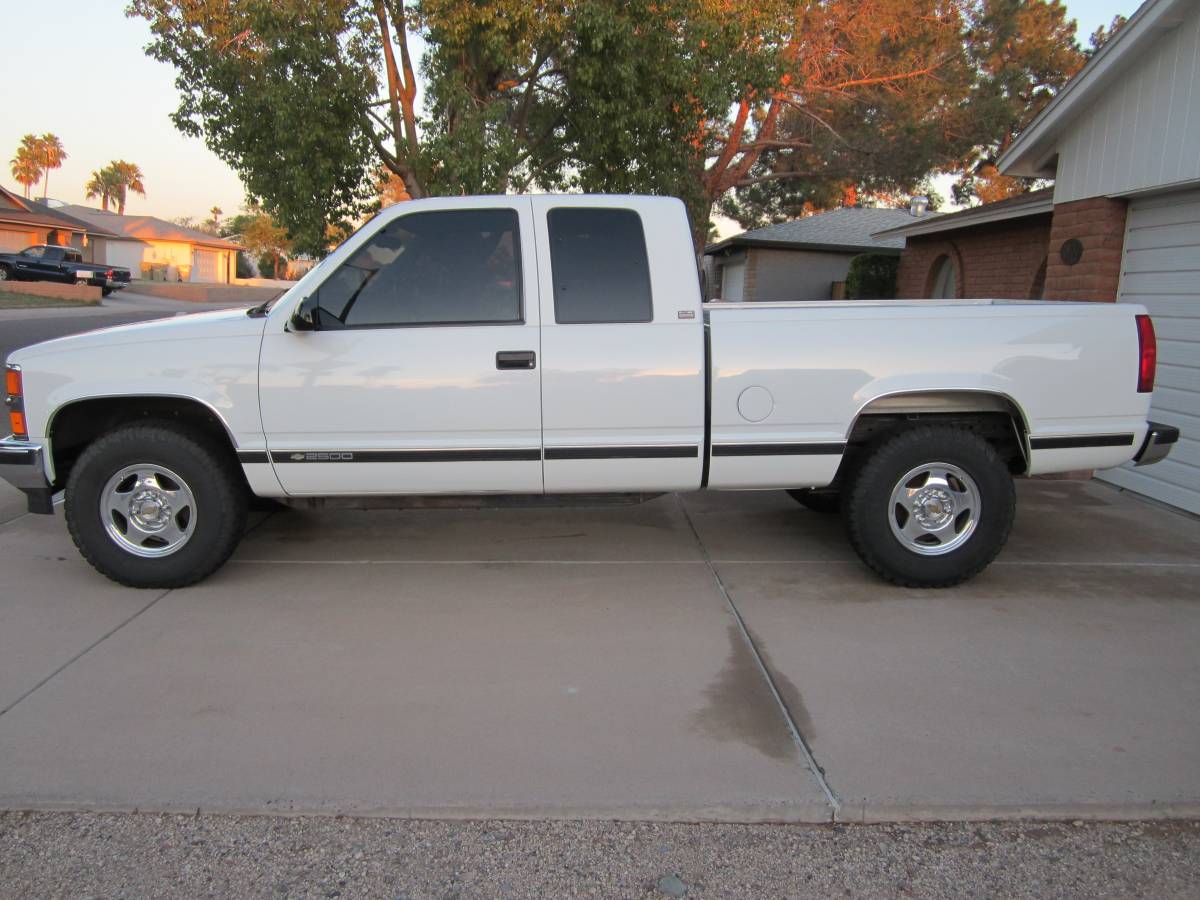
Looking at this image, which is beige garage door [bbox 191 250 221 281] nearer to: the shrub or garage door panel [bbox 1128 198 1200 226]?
the shrub

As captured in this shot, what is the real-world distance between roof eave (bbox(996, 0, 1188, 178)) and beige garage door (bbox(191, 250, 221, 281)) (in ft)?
195

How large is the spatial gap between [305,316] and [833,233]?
20.5 metres

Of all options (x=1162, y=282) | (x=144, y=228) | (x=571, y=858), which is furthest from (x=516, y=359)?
(x=144, y=228)

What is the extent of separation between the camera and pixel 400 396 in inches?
191

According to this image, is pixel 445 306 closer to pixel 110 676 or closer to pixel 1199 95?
pixel 110 676

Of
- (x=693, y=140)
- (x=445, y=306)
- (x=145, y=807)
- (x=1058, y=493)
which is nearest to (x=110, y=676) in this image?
(x=145, y=807)

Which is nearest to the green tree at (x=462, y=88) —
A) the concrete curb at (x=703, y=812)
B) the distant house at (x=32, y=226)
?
the concrete curb at (x=703, y=812)

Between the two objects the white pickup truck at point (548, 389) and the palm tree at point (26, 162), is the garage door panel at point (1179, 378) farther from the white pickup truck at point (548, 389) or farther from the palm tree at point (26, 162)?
the palm tree at point (26, 162)

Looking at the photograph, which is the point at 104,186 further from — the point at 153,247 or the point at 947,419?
the point at 947,419

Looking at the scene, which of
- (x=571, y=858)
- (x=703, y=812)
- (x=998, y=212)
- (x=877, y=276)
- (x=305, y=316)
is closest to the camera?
(x=571, y=858)

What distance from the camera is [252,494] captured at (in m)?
5.46

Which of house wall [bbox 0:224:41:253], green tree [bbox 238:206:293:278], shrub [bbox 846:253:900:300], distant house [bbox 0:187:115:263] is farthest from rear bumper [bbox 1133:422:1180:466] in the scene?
green tree [bbox 238:206:293:278]

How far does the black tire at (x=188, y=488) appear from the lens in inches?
194

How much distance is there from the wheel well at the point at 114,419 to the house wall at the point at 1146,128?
6996 mm
